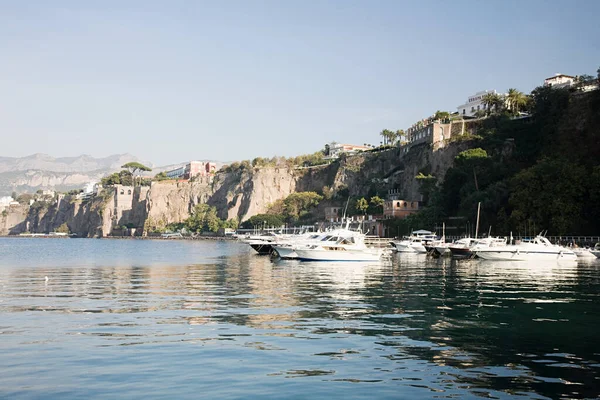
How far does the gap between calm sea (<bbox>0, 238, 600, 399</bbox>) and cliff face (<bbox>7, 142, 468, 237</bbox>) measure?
282ft

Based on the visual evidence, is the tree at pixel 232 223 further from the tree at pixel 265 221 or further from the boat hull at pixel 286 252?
the boat hull at pixel 286 252

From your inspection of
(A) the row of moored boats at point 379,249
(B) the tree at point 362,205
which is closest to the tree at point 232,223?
(B) the tree at point 362,205

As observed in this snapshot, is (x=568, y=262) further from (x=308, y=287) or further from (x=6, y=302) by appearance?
(x=6, y=302)

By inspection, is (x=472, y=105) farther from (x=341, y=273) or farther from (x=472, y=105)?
(x=341, y=273)

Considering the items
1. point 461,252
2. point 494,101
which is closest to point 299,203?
point 494,101

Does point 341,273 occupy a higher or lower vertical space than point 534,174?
lower

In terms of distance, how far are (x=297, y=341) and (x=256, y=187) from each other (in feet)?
484

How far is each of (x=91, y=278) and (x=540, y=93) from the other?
82985 mm

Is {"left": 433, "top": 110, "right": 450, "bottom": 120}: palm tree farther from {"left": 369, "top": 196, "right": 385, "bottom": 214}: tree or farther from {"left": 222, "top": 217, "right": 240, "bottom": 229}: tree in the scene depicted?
{"left": 222, "top": 217, "right": 240, "bottom": 229}: tree

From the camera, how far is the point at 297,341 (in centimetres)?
1512

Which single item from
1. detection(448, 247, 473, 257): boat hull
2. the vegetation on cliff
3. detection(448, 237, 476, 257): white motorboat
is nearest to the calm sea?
detection(448, 247, 473, 257): boat hull

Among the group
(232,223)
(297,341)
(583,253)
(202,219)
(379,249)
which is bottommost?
(297,341)

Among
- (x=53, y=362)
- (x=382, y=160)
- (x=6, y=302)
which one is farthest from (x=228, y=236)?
(x=53, y=362)

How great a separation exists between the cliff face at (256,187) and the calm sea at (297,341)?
8585cm
